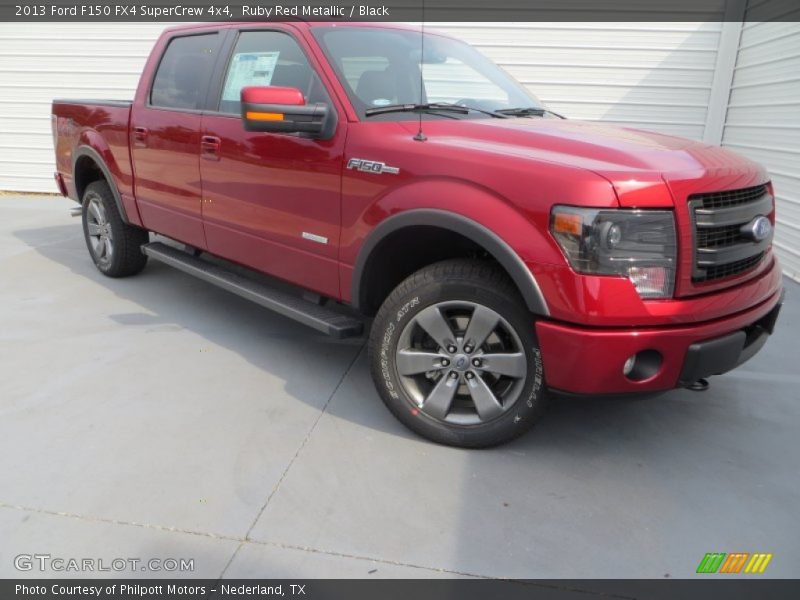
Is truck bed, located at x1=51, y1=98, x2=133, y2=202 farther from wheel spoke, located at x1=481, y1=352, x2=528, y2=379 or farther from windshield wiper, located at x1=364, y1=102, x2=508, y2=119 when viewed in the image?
wheel spoke, located at x1=481, y1=352, x2=528, y2=379

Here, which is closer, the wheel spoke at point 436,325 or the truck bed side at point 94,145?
the wheel spoke at point 436,325

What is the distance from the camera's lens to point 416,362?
2924 mm

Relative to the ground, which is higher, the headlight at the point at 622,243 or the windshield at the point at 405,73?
the windshield at the point at 405,73

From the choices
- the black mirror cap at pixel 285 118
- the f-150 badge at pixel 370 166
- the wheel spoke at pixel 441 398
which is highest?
the black mirror cap at pixel 285 118

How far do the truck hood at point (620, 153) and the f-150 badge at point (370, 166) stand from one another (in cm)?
24

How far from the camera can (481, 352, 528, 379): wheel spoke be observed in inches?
105

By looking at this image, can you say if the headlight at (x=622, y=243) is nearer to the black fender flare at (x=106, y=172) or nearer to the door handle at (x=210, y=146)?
the door handle at (x=210, y=146)

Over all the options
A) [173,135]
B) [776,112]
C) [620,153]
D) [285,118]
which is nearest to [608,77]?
[776,112]

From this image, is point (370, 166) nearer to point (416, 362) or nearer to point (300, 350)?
point (416, 362)

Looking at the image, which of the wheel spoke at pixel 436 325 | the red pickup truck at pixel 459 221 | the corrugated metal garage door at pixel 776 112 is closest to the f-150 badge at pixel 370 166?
the red pickup truck at pixel 459 221

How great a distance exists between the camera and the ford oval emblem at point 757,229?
8.59 ft

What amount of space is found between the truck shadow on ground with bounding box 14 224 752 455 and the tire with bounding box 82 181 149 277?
0.49 feet

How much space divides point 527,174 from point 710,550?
5.15 ft

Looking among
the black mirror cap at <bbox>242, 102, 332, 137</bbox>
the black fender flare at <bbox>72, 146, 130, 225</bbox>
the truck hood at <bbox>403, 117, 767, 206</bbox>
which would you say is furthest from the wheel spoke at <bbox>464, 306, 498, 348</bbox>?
the black fender flare at <bbox>72, 146, 130, 225</bbox>
